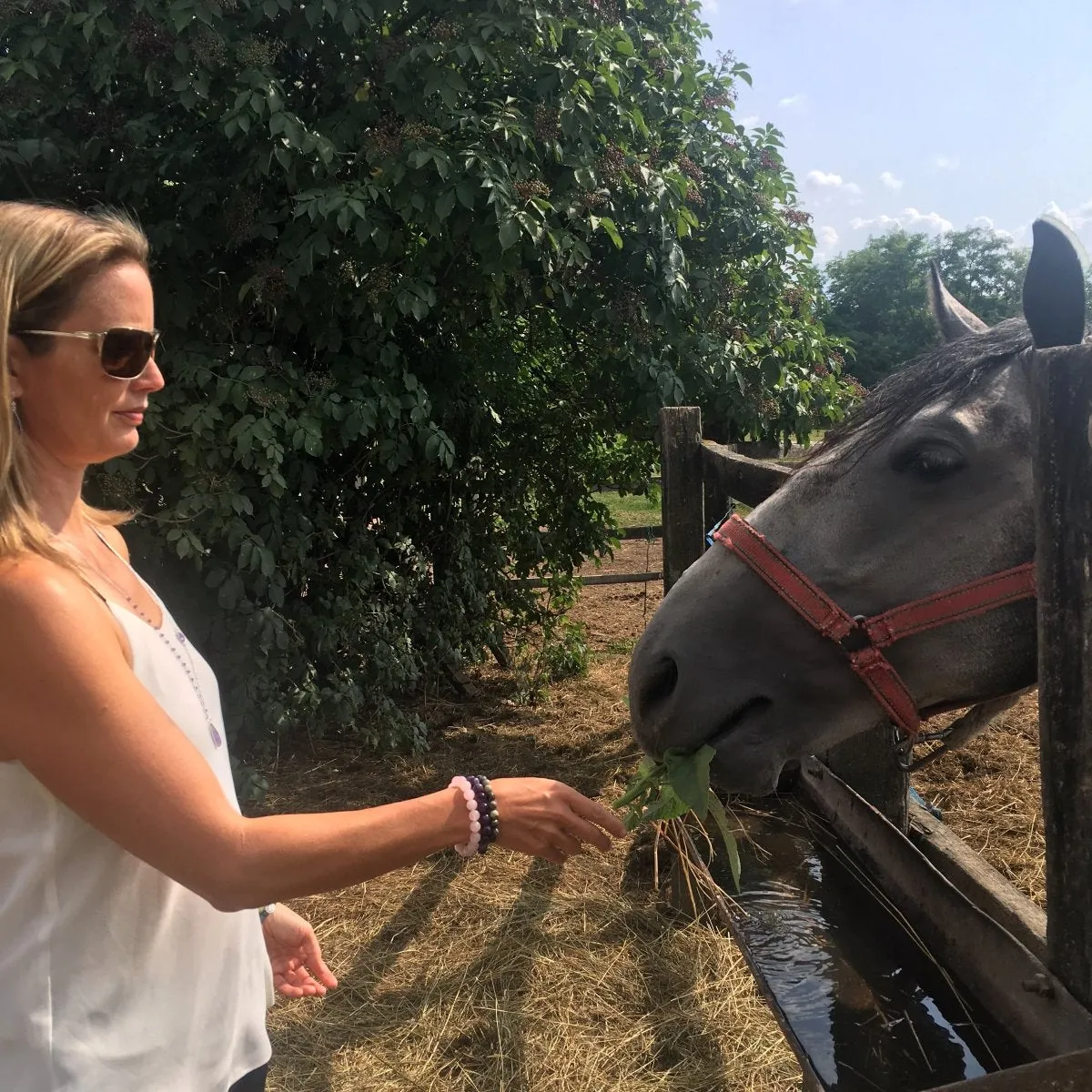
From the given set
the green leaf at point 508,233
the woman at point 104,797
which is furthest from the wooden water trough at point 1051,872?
the green leaf at point 508,233

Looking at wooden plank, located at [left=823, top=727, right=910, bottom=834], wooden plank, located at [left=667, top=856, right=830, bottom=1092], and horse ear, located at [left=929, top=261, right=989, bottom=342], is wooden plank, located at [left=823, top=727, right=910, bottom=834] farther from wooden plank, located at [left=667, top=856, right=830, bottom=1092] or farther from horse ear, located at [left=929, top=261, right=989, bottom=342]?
horse ear, located at [left=929, top=261, right=989, bottom=342]

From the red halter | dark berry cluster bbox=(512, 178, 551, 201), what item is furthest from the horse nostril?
dark berry cluster bbox=(512, 178, 551, 201)

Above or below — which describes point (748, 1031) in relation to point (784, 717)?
below

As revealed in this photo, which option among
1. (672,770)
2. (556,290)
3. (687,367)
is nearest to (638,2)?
(556,290)

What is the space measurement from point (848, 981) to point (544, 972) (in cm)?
94

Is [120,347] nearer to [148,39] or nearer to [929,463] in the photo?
[929,463]

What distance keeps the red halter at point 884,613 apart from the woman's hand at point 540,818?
64cm

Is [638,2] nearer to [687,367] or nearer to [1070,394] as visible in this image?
[687,367]

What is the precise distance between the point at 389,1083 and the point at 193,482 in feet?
7.12

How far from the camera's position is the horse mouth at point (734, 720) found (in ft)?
5.62

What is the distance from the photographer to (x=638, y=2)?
4.08 m

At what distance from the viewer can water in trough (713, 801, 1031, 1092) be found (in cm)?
208

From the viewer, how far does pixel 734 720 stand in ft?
5.69

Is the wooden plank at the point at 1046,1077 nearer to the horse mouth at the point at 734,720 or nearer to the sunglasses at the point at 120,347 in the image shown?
the horse mouth at the point at 734,720
